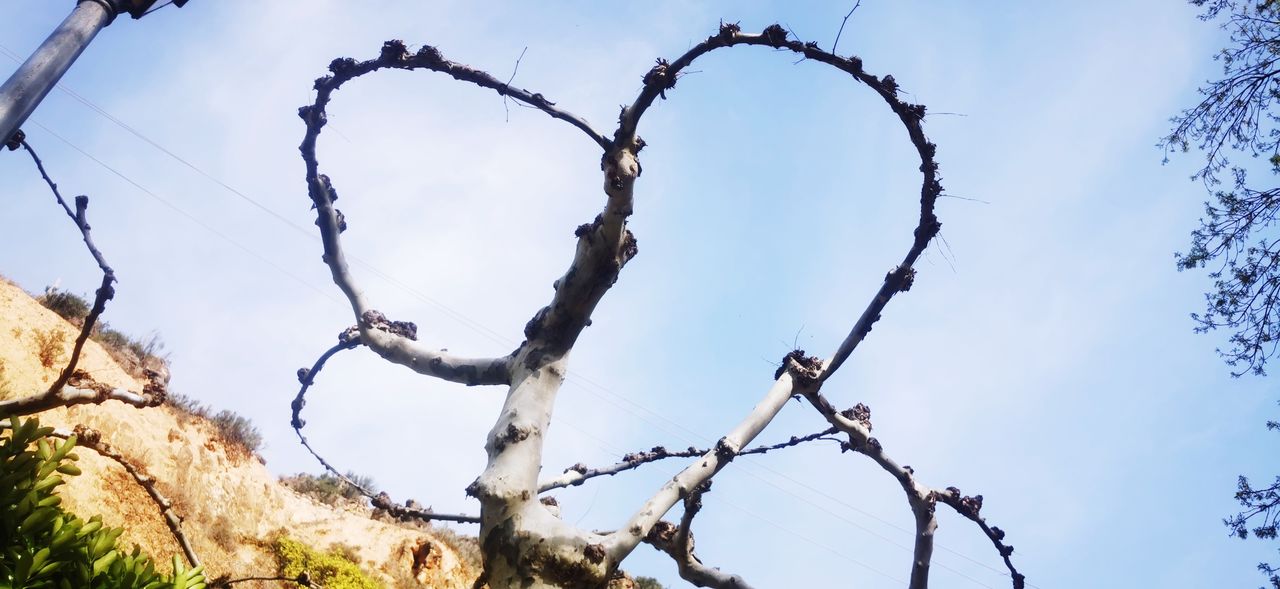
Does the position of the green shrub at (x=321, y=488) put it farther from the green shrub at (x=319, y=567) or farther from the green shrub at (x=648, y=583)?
the green shrub at (x=648, y=583)

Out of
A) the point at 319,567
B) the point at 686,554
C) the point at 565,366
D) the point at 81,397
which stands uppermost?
the point at 565,366

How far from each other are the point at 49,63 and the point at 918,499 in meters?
4.91

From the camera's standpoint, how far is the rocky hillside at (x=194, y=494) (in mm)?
9516

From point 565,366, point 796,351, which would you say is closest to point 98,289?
point 565,366

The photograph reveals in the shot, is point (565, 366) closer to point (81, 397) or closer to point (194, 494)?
point (81, 397)

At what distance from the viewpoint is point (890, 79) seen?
126 inches

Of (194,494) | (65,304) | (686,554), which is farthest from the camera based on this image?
(65,304)

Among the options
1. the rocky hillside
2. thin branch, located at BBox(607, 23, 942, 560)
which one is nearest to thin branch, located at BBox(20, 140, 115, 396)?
thin branch, located at BBox(607, 23, 942, 560)

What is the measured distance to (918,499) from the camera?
3801 millimetres

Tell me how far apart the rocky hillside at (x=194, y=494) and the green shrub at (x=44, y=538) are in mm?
6062

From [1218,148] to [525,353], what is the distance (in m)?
7.03

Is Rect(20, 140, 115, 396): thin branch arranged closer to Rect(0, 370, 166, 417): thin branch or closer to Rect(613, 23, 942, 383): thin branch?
Rect(0, 370, 166, 417): thin branch

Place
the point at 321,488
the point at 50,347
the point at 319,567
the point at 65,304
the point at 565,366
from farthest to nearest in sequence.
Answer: the point at 321,488
the point at 65,304
the point at 319,567
the point at 50,347
the point at 565,366

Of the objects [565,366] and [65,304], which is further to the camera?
[65,304]
